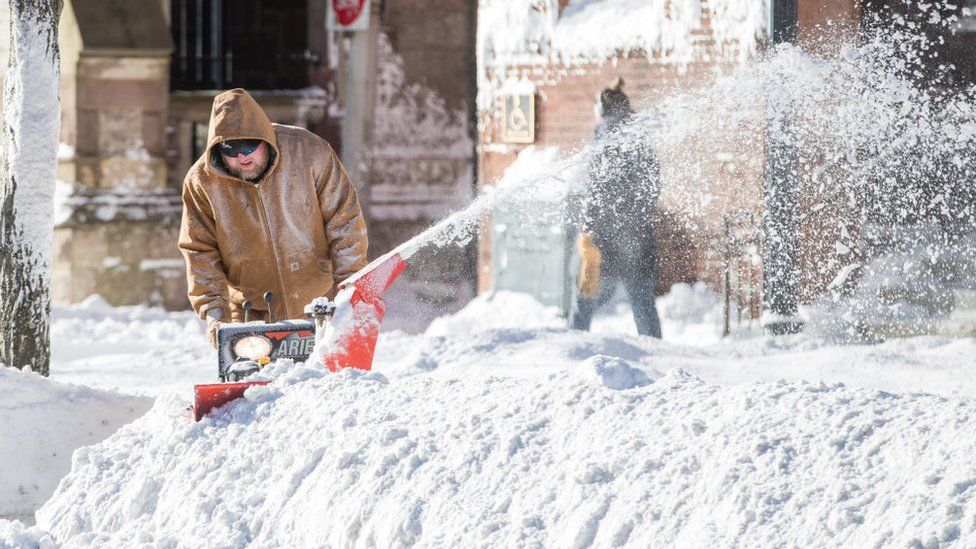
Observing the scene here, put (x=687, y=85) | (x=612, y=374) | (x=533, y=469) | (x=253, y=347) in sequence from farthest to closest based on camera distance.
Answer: (x=687, y=85) → (x=253, y=347) → (x=612, y=374) → (x=533, y=469)

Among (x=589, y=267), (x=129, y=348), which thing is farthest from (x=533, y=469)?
(x=129, y=348)

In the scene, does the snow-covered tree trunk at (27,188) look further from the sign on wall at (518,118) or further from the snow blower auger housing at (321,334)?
the sign on wall at (518,118)

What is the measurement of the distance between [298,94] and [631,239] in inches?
301

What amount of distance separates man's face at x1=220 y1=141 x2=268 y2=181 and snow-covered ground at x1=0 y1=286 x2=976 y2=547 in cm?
98

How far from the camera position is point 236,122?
5.98 m

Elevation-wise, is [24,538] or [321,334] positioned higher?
[321,334]

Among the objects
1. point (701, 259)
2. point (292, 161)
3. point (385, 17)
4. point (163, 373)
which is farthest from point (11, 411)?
point (385, 17)

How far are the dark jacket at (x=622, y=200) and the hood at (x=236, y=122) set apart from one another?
172 inches

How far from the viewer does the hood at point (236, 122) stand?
599 centimetres

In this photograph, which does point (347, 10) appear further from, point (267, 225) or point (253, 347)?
point (253, 347)

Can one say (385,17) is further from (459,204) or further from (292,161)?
(292,161)

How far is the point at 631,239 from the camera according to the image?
10469 millimetres

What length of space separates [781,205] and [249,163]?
17.5 feet

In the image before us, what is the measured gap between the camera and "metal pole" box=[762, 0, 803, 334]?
10430 mm
